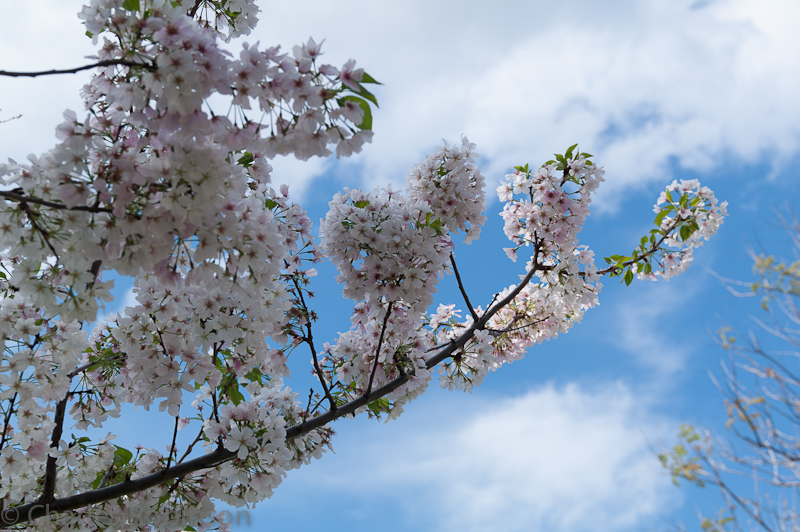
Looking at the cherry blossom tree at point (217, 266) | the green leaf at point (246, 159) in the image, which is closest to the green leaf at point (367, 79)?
the cherry blossom tree at point (217, 266)

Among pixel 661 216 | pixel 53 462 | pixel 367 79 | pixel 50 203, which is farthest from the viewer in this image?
pixel 661 216

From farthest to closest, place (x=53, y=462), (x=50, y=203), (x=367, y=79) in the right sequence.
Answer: (x=53, y=462) → (x=367, y=79) → (x=50, y=203)

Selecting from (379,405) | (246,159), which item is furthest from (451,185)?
(379,405)

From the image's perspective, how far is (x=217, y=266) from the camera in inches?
87.3

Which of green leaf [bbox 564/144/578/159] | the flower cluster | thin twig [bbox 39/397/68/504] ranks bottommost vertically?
thin twig [bbox 39/397/68/504]

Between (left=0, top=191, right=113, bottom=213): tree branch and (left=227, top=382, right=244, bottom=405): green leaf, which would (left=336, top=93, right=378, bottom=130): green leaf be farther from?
(left=227, top=382, right=244, bottom=405): green leaf

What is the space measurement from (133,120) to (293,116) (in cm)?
57

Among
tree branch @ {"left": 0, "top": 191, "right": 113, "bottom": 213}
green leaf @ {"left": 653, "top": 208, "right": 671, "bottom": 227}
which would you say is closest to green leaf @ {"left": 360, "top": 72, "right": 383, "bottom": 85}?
tree branch @ {"left": 0, "top": 191, "right": 113, "bottom": 213}

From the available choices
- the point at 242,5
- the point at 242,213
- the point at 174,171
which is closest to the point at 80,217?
the point at 174,171

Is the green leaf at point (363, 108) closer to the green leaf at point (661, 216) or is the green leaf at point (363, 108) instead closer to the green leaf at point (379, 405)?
the green leaf at point (379, 405)

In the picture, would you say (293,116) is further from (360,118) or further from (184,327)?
(184,327)

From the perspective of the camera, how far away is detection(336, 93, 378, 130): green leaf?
217 centimetres

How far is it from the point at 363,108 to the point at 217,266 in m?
0.81

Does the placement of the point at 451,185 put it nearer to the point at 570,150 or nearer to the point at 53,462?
the point at 570,150
